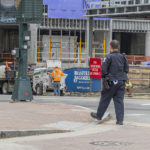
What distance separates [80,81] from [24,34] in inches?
470

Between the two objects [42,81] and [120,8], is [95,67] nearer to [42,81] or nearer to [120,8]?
[42,81]

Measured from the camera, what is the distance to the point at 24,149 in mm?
8391

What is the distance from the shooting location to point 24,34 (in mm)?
17141

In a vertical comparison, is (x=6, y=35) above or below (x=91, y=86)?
above

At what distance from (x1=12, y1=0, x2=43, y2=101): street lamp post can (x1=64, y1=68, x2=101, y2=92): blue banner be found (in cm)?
1126

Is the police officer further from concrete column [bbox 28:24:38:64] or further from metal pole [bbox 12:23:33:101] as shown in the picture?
concrete column [bbox 28:24:38:64]

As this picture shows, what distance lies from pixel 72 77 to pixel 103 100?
1741 cm

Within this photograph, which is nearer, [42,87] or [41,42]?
[42,87]

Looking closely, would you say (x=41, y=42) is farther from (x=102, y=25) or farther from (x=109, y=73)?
(x=109, y=73)

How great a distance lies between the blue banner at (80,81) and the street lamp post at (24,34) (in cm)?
1126

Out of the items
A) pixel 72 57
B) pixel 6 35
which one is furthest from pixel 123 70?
pixel 6 35

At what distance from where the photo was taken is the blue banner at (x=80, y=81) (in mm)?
28391

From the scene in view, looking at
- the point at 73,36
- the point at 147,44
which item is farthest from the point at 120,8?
the point at 147,44

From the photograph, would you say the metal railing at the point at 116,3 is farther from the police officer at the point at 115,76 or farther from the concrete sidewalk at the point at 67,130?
the police officer at the point at 115,76
